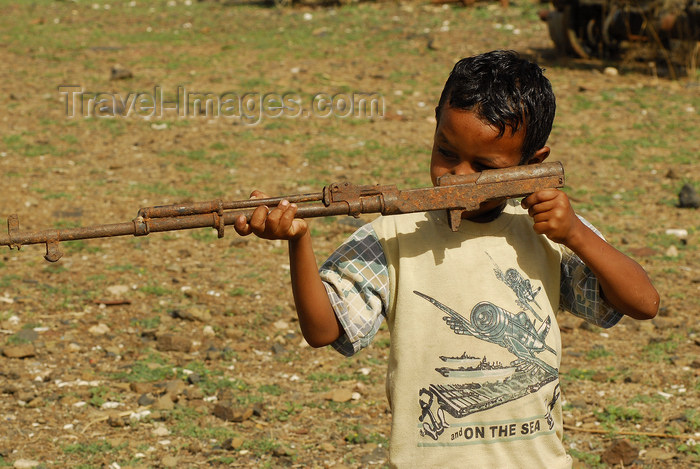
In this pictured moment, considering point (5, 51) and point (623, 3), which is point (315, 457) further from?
point (5, 51)

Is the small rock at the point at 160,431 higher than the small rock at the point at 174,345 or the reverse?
the reverse

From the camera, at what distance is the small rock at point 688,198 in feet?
21.5

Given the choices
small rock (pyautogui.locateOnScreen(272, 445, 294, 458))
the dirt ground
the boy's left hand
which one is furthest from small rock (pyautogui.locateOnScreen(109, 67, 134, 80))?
the boy's left hand

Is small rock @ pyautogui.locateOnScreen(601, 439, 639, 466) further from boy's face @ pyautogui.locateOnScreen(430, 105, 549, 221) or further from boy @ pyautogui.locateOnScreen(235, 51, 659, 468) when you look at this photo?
boy's face @ pyautogui.locateOnScreen(430, 105, 549, 221)

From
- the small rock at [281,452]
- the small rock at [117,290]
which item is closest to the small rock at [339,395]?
the small rock at [281,452]

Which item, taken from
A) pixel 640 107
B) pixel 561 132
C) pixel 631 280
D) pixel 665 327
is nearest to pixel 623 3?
pixel 640 107

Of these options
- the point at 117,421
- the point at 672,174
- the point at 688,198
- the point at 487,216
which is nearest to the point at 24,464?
the point at 117,421

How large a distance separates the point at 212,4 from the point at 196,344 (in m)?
10.5

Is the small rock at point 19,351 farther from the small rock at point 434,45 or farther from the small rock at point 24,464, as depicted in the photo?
the small rock at point 434,45

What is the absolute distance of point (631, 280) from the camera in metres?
2.04

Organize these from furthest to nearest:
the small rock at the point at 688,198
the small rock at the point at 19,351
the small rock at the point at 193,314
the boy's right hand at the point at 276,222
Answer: the small rock at the point at 688,198 → the small rock at the point at 193,314 → the small rock at the point at 19,351 → the boy's right hand at the point at 276,222

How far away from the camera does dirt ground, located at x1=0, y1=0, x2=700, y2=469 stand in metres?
3.87

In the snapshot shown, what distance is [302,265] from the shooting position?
75.2 inches

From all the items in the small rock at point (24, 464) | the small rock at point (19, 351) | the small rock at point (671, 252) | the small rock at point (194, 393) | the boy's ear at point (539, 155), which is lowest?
the small rock at point (24, 464)
